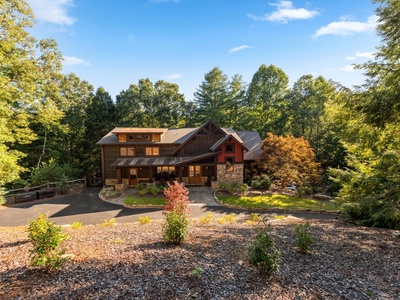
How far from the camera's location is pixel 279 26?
45.5 ft

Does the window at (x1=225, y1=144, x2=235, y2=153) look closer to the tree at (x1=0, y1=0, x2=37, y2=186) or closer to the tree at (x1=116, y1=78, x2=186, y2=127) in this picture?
the tree at (x1=116, y1=78, x2=186, y2=127)

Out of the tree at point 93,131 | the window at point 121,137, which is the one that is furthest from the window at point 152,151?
the tree at point 93,131

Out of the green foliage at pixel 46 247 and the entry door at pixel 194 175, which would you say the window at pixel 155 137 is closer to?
the entry door at pixel 194 175

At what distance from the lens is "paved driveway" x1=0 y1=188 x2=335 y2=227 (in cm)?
1347

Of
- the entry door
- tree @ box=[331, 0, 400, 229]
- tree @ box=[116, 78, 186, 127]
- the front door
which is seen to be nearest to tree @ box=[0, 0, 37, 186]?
the front door

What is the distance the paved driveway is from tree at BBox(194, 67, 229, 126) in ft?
74.7

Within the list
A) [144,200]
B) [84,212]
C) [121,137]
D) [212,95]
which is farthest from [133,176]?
[212,95]

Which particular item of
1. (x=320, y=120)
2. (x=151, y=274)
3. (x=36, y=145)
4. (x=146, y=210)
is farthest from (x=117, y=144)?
(x=320, y=120)

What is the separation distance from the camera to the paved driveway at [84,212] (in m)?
13.5

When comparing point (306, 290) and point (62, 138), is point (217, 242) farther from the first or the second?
point (62, 138)

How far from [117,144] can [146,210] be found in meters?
10.9

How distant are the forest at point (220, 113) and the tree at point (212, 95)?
185 mm

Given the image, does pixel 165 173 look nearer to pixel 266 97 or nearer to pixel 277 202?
pixel 277 202

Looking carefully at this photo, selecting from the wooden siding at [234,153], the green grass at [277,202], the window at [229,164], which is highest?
the wooden siding at [234,153]
